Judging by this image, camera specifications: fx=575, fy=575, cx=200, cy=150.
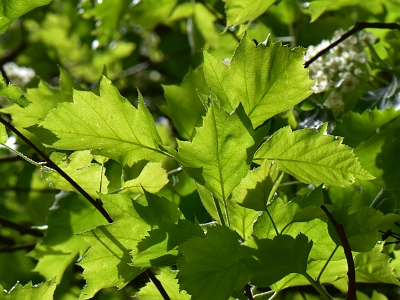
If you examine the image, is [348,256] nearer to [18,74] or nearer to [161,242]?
[161,242]

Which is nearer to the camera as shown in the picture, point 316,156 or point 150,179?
point 316,156

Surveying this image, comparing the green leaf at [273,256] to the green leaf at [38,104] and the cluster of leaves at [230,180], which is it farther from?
the green leaf at [38,104]

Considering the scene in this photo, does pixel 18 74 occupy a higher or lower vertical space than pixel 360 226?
lower

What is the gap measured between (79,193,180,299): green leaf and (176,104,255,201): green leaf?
7cm

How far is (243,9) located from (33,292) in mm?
623

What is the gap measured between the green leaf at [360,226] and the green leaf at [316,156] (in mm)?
63

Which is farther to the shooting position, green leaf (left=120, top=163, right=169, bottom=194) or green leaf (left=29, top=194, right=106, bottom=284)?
green leaf (left=29, top=194, right=106, bottom=284)

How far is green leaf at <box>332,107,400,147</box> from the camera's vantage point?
1047 millimetres

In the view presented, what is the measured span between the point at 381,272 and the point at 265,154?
247mm

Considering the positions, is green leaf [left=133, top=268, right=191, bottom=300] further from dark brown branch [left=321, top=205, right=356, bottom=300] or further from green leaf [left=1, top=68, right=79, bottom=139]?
green leaf [left=1, top=68, right=79, bottom=139]

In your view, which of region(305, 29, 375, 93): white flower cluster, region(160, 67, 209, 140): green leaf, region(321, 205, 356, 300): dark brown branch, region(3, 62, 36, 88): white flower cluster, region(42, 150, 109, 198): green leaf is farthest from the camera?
region(3, 62, 36, 88): white flower cluster

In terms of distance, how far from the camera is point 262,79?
726 millimetres

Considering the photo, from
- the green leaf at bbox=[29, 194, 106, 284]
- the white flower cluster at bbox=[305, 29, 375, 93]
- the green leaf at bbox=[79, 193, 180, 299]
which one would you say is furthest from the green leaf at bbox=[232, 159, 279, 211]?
the white flower cluster at bbox=[305, 29, 375, 93]

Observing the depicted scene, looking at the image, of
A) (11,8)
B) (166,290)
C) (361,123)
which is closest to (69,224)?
(166,290)
